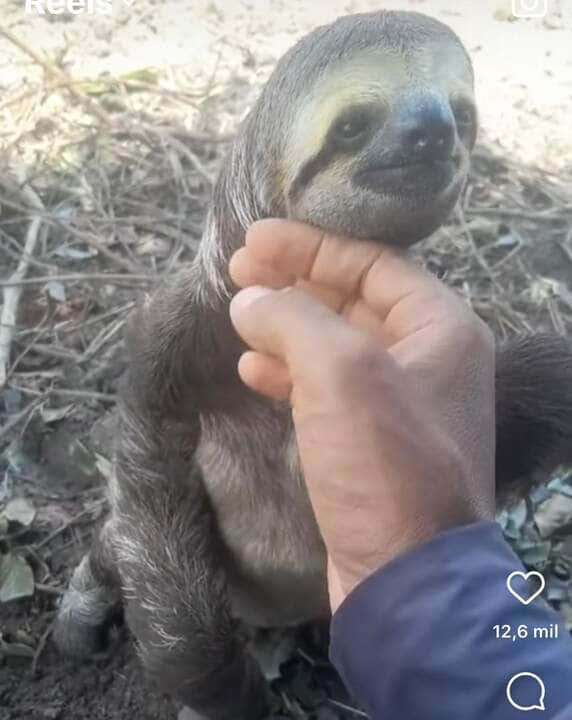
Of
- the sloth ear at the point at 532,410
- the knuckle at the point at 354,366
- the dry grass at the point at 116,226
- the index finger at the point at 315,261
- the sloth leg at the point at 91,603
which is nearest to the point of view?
the knuckle at the point at 354,366

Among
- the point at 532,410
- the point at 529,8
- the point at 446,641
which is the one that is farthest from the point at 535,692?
the point at 529,8

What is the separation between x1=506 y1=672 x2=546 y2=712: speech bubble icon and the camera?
59 cm

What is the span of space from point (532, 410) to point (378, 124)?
409 mm

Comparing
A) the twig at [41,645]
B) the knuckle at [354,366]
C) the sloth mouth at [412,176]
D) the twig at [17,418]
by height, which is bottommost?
the twig at [41,645]

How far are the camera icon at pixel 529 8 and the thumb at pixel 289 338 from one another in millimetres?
389

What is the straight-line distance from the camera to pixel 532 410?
985 mm

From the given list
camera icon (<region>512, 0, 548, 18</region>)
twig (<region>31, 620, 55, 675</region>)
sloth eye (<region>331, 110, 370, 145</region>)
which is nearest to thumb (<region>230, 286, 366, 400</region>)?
sloth eye (<region>331, 110, 370, 145</region>)

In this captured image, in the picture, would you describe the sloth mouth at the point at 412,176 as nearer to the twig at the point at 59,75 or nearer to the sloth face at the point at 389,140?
the sloth face at the point at 389,140

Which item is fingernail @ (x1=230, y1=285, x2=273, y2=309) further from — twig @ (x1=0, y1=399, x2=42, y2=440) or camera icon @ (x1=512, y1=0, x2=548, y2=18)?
twig @ (x1=0, y1=399, x2=42, y2=440)

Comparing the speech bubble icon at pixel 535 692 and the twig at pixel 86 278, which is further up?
the speech bubble icon at pixel 535 692

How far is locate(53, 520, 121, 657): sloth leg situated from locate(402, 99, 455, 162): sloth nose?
55 centimetres

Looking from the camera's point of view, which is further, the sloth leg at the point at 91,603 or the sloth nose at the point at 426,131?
the sloth leg at the point at 91,603

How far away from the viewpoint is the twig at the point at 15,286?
128 centimetres

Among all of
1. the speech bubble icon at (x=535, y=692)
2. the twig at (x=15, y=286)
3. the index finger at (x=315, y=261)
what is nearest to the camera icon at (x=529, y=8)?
the index finger at (x=315, y=261)
